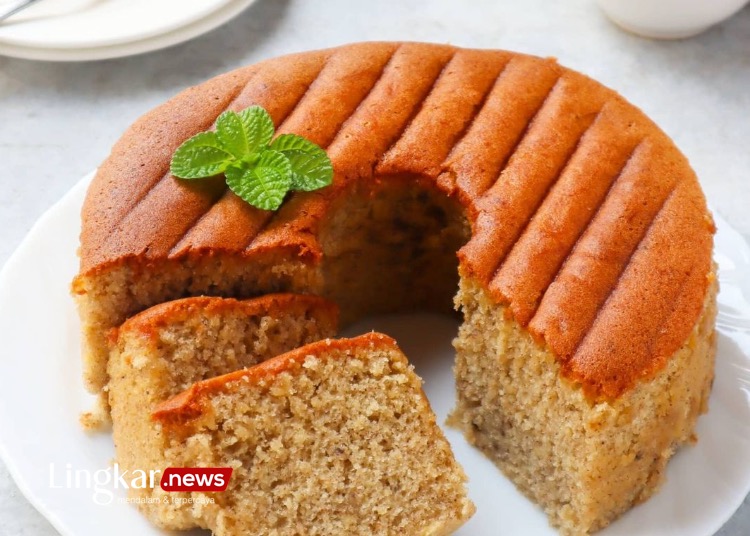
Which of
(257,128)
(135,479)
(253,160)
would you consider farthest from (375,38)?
(135,479)

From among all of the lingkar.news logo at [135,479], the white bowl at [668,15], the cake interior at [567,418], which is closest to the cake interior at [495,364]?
the cake interior at [567,418]

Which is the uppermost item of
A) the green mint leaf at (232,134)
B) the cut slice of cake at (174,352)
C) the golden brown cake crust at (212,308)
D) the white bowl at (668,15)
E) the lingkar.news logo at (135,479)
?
the white bowl at (668,15)

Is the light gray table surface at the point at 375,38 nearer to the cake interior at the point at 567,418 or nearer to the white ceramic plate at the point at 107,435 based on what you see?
the white ceramic plate at the point at 107,435

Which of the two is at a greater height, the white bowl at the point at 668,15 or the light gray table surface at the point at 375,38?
the white bowl at the point at 668,15

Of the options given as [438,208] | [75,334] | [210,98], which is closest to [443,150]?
[438,208]

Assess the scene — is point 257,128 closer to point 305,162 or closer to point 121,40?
point 305,162
